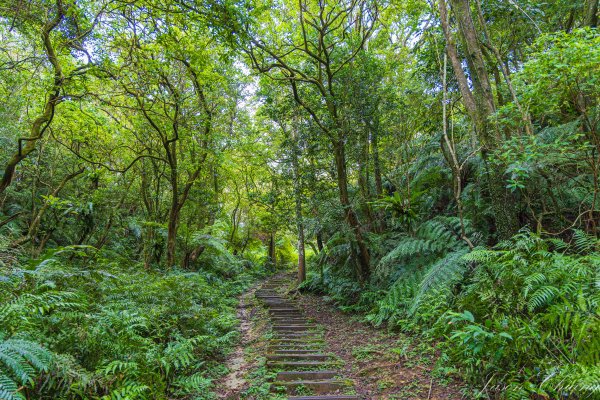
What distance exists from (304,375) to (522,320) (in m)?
2.62

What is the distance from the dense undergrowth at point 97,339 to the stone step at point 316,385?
0.87 m

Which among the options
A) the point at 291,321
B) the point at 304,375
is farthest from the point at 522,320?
the point at 291,321

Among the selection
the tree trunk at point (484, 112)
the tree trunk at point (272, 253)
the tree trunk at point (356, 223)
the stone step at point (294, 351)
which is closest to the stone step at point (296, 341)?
the stone step at point (294, 351)

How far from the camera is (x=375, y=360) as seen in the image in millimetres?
4359

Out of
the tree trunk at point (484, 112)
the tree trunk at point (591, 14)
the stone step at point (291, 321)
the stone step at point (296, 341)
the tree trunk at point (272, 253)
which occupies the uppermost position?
the tree trunk at point (591, 14)

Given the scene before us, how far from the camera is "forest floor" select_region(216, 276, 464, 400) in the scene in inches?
133

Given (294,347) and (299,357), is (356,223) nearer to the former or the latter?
(294,347)

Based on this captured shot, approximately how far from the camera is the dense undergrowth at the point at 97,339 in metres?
2.61

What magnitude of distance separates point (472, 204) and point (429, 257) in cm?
123

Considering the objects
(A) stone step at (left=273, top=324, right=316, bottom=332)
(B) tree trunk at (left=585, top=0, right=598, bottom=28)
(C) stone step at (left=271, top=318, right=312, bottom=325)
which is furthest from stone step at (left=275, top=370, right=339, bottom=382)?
(B) tree trunk at (left=585, top=0, right=598, bottom=28)

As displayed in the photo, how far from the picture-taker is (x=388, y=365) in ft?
13.4

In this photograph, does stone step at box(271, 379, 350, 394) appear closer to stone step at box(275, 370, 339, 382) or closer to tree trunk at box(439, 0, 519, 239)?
stone step at box(275, 370, 339, 382)

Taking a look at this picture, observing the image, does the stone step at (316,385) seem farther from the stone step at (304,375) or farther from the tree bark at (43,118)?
the tree bark at (43,118)

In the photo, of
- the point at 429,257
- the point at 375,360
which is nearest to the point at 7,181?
the point at 375,360
